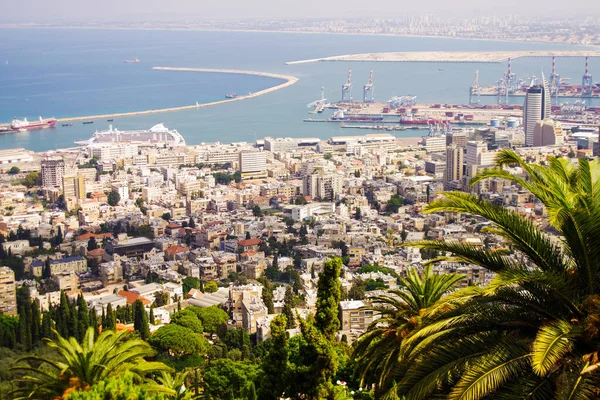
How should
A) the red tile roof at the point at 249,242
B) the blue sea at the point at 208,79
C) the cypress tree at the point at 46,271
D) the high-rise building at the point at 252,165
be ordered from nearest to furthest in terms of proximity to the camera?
the cypress tree at the point at 46,271 → the red tile roof at the point at 249,242 → the high-rise building at the point at 252,165 → the blue sea at the point at 208,79

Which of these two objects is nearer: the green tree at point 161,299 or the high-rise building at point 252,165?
the green tree at point 161,299

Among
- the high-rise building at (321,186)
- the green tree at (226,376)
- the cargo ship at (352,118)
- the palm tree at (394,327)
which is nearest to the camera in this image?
the palm tree at (394,327)

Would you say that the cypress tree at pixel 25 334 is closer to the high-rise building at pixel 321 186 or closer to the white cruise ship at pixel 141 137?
the high-rise building at pixel 321 186

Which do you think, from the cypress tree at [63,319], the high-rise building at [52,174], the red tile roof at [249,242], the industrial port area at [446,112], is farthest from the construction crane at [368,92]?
the cypress tree at [63,319]

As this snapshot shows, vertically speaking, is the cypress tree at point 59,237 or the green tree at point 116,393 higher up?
the green tree at point 116,393

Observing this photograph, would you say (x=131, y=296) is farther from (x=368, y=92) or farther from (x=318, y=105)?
(x=368, y=92)

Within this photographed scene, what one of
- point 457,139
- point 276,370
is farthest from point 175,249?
point 457,139

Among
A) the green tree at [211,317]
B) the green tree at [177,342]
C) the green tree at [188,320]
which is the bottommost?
the green tree at [211,317]

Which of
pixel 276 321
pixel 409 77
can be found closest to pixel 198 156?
pixel 276 321
